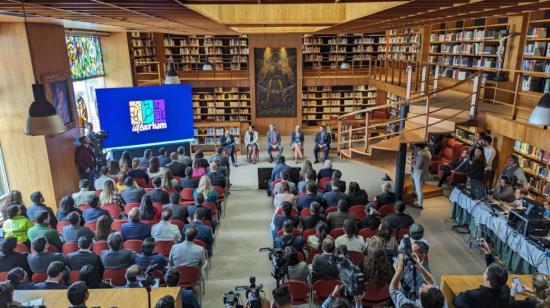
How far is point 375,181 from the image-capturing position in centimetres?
1008

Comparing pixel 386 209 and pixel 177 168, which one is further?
pixel 177 168

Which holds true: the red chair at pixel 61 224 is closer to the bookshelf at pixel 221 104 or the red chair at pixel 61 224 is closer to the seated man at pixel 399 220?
the seated man at pixel 399 220

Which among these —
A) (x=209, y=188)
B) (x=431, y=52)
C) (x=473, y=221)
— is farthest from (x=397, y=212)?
(x=431, y=52)

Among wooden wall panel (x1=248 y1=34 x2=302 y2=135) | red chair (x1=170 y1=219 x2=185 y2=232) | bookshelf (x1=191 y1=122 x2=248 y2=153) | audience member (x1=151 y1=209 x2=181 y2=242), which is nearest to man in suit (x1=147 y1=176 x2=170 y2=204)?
red chair (x1=170 y1=219 x2=185 y2=232)

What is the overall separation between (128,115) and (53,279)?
6845mm

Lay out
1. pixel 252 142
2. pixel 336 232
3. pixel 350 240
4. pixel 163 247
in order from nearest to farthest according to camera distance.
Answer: pixel 350 240 → pixel 163 247 → pixel 336 232 → pixel 252 142

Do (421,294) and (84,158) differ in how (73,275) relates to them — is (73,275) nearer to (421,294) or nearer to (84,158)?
(421,294)

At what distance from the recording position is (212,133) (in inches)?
549

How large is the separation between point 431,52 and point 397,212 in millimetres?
8874

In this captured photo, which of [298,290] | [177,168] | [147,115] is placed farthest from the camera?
[147,115]

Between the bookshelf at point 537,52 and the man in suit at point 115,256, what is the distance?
8.12m

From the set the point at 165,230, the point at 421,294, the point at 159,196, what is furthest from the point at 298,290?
the point at 159,196

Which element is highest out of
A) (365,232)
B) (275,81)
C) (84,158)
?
(275,81)

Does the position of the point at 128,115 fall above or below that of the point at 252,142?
above
